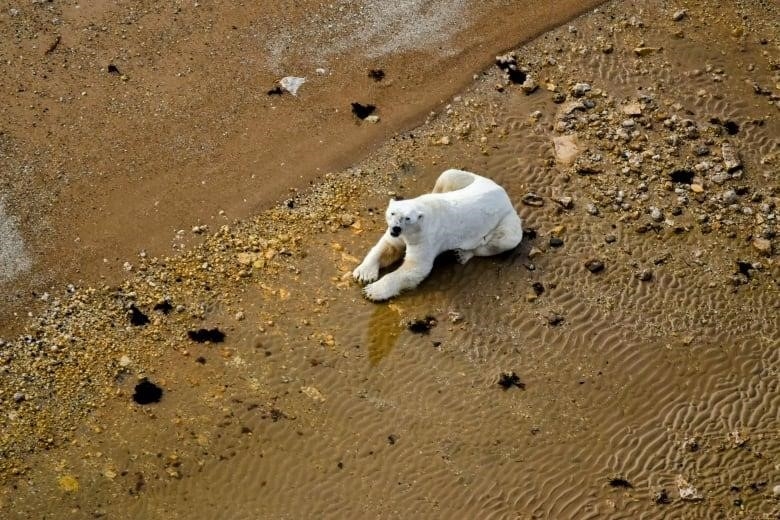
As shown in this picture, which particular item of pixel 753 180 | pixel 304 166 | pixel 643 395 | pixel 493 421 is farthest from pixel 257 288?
pixel 753 180

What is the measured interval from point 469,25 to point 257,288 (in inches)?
262

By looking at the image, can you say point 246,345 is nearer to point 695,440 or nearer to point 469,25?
point 695,440

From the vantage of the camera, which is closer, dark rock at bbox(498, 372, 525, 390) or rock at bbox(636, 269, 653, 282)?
dark rock at bbox(498, 372, 525, 390)

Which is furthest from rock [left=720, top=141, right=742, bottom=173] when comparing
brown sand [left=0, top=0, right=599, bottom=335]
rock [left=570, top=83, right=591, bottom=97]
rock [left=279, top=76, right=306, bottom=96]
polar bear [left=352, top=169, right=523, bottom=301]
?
rock [left=279, top=76, right=306, bottom=96]

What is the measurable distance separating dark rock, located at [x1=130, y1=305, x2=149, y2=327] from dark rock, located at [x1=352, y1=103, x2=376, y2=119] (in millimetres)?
4781

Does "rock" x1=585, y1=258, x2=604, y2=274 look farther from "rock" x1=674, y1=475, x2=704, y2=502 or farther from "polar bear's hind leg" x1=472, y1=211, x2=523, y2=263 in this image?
"rock" x1=674, y1=475, x2=704, y2=502

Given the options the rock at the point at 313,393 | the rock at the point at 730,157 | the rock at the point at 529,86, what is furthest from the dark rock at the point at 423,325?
the rock at the point at 730,157

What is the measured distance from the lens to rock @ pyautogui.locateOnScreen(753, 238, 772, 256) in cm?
1115

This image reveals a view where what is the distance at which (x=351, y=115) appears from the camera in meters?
12.7

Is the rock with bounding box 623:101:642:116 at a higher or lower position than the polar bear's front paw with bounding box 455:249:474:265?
higher

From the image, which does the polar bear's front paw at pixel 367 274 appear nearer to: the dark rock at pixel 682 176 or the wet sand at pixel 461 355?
the wet sand at pixel 461 355

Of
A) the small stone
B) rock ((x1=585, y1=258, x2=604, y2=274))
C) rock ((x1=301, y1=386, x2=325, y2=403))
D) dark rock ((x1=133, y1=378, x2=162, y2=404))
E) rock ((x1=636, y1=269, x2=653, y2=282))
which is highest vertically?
dark rock ((x1=133, y1=378, x2=162, y2=404))

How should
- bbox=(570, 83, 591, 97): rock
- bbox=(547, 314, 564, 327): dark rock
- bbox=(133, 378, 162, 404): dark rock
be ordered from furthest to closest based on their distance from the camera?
bbox=(570, 83, 591, 97): rock, bbox=(547, 314, 564, 327): dark rock, bbox=(133, 378, 162, 404): dark rock

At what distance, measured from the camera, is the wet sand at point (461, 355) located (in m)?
9.22
